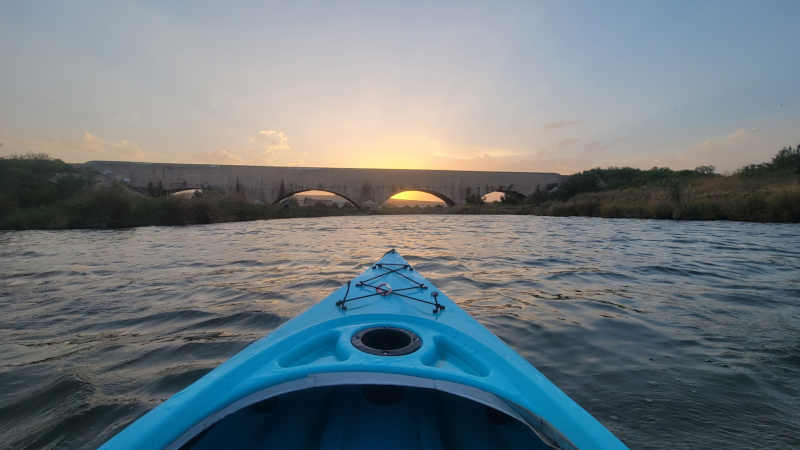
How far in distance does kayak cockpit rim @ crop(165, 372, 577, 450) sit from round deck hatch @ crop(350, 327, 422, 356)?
0.23 meters

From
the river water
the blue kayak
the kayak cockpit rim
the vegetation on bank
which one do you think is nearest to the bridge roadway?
the vegetation on bank

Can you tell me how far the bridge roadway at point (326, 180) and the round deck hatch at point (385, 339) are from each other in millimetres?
29710

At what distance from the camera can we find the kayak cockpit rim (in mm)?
1096

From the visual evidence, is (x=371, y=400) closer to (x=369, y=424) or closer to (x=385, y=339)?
(x=369, y=424)

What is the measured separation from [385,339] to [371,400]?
1.10ft

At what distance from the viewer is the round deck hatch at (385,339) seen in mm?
1581

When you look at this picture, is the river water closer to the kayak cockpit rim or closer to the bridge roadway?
the kayak cockpit rim

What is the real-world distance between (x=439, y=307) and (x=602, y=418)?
0.96 meters

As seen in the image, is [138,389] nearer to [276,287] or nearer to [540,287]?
[276,287]

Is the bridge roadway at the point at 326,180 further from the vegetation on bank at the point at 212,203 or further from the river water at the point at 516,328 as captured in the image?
the river water at the point at 516,328

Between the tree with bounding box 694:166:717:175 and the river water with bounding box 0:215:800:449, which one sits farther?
the tree with bounding box 694:166:717:175

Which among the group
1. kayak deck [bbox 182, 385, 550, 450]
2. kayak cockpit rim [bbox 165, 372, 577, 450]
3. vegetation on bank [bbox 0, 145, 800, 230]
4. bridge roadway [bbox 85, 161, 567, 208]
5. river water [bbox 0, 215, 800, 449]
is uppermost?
bridge roadway [bbox 85, 161, 567, 208]

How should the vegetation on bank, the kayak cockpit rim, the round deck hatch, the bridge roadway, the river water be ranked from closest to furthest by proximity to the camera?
the kayak cockpit rim < the round deck hatch < the river water < the vegetation on bank < the bridge roadway

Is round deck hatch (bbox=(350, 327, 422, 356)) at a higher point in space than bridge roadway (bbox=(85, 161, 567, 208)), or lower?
lower
